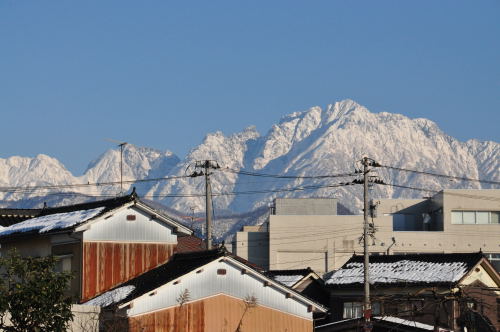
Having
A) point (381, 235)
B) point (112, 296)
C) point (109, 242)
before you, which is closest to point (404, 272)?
point (109, 242)

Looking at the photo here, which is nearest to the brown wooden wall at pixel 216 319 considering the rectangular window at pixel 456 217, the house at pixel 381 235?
the house at pixel 381 235

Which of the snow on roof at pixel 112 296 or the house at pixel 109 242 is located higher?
the house at pixel 109 242

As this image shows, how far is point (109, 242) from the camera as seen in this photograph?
47531 mm

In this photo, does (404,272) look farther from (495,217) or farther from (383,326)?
(495,217)

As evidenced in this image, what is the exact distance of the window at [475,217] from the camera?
143 meters

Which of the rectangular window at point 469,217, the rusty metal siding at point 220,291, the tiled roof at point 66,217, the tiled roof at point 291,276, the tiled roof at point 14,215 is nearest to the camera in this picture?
the rusty metal siding at point 220,291

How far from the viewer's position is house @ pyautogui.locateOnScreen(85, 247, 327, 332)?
1618 inches

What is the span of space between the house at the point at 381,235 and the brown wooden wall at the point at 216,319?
9338 centimetres

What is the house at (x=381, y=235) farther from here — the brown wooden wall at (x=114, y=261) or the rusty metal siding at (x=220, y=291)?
the rusty metal siding at (x=220, y=291)

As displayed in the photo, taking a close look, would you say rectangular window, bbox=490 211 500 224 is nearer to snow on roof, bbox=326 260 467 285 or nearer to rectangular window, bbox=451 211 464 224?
rectangular window, bbox=451 211 464 224

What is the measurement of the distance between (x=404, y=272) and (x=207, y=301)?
901 inches

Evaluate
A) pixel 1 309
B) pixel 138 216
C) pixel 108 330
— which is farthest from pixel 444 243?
pixel 1 309

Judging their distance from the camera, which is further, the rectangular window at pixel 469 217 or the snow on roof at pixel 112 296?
the rectangular window at pixel 469 217

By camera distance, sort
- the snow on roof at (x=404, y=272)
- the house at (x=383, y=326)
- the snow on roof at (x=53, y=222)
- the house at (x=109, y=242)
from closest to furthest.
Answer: the house at (x=383, y=326) → the house at (x=109, y=242) → the snow on roof at (x=53, y=222) → the snow on roof at (x=404, y=272)
